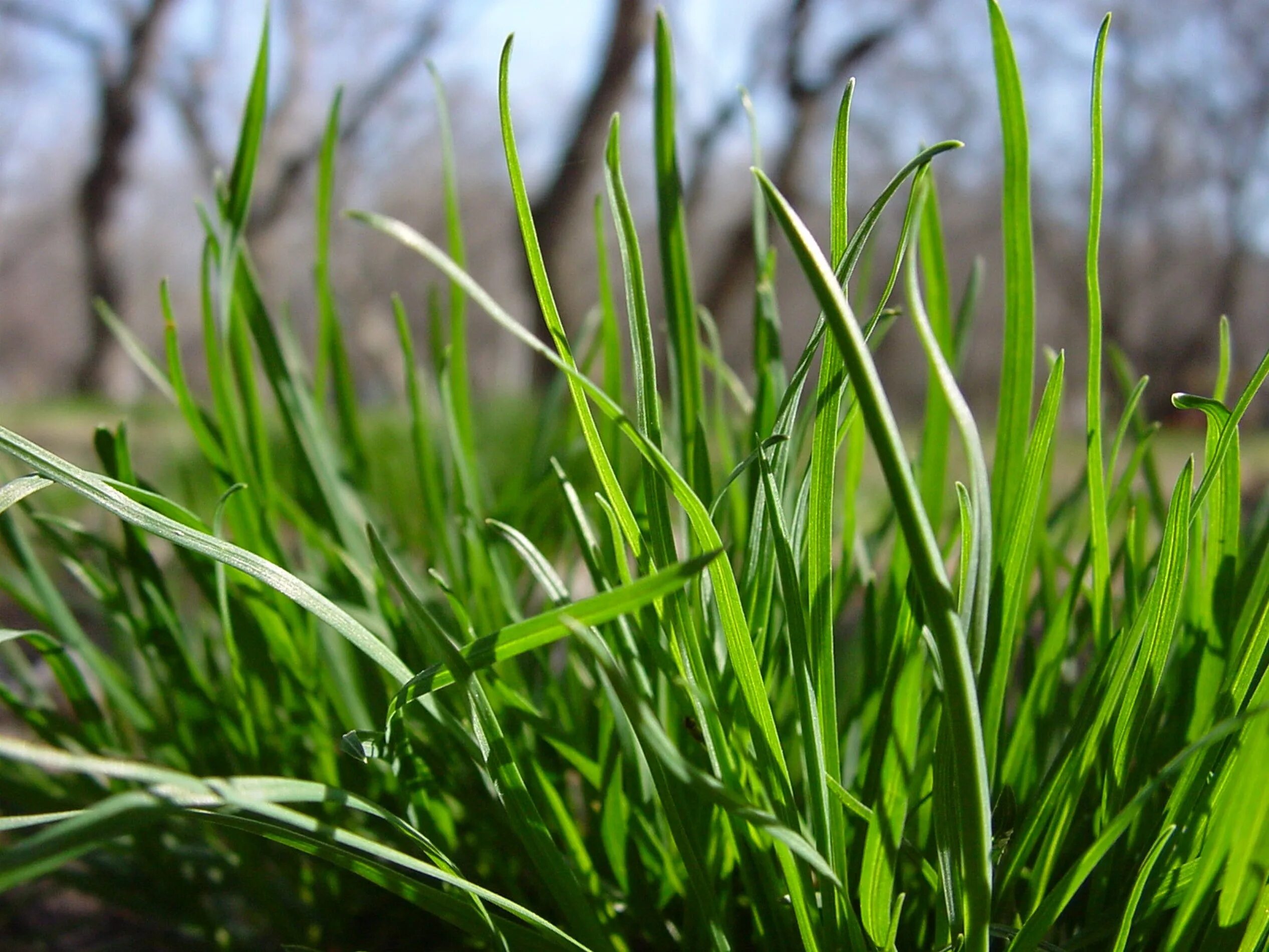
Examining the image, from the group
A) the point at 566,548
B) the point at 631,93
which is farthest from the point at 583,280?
the point at 566,548

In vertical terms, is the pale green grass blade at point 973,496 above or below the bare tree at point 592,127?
below

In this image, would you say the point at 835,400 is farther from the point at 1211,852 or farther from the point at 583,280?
the point at 583,280

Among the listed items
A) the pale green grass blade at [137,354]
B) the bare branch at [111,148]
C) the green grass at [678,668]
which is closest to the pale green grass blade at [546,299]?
the green grass at [678,668]

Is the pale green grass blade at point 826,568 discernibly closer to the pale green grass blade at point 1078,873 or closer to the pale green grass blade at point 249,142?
the pale green grass blade at point 1078,873

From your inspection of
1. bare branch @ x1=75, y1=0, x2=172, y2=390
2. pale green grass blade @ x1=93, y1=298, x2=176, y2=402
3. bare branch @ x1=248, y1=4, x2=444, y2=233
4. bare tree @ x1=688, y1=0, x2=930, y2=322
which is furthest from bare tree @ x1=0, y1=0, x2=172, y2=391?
pale green grass blade @ x1=93, y1=298, x2=176, y2=402

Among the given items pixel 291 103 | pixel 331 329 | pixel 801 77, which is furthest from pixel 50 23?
pixel 331 329

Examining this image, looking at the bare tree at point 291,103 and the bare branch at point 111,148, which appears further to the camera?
the bare tree at point 291,103

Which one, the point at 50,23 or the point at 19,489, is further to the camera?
the point at 50,23

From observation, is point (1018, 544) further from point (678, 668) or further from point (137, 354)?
point (137, 354)

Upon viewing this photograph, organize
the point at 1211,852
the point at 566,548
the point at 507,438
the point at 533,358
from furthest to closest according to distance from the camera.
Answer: the point at 533,358 → the point at 507,438 → the point at 566,548 → the point at 1211,852
